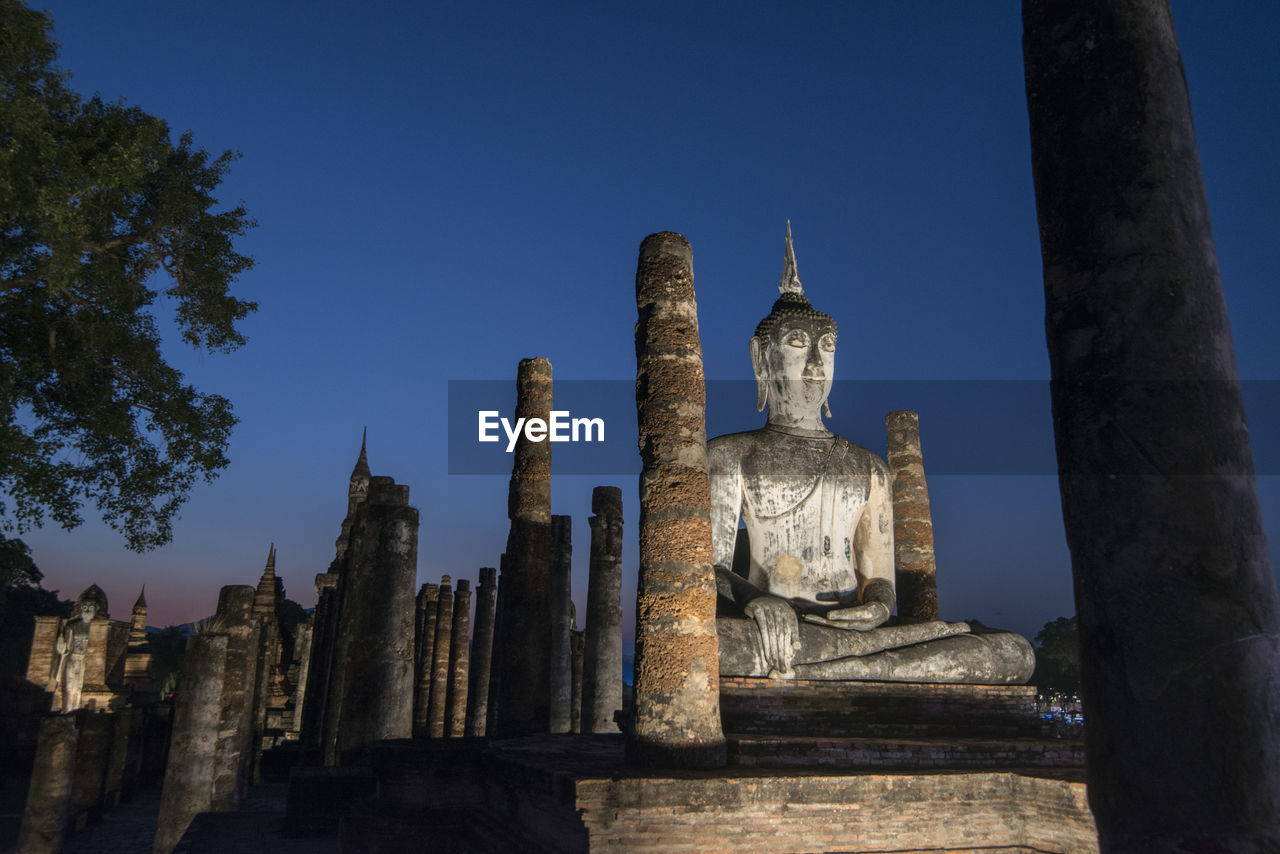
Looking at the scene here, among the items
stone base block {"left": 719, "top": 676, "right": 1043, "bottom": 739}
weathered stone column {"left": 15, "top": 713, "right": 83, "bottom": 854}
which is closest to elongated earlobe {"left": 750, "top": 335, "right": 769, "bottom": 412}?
stone base block {"left": 719, "top": 676, "right": 1043, "bottom": 739}

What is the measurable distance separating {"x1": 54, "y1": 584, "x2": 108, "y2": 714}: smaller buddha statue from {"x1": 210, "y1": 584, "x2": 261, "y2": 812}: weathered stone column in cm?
1111

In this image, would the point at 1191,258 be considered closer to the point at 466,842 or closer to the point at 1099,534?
the point at 1099,534

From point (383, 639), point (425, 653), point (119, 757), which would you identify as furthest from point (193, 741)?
point (425, 653)

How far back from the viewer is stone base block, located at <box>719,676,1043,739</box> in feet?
23.9

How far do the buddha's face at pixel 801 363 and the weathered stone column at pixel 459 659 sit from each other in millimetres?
16530

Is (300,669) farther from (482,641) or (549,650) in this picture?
(549,650)

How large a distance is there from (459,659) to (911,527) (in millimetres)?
16701

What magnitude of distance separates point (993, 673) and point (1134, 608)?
611 centimetres

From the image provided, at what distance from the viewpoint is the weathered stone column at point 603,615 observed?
15039mm

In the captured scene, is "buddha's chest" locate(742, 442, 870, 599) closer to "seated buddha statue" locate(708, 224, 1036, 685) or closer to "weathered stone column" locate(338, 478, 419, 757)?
"seated buddha statue" locate(708, 224, 1036, 685)

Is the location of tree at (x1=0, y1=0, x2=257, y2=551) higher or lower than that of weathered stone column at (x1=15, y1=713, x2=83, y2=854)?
higher

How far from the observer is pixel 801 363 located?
380 inches

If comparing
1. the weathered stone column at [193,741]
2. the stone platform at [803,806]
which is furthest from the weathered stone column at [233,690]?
the stone platform at [803,806]

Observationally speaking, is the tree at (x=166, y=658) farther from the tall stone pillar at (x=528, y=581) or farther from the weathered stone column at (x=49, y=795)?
the tall stone pillar at (x=528, y=581)
